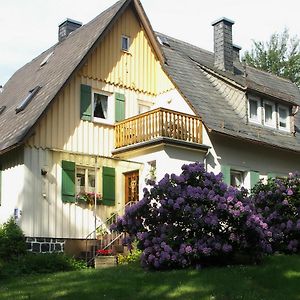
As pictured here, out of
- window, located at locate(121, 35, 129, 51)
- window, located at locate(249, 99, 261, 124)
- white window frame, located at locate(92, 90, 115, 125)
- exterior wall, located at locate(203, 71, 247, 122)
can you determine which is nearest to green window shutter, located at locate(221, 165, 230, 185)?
exterior wall, located at locate(203, 71, 247, 122)

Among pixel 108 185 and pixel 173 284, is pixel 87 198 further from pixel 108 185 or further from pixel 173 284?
pixel 173 284

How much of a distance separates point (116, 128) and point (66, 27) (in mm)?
7586

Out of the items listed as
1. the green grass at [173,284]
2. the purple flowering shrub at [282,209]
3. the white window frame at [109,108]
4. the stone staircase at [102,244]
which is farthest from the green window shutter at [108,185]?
the green grass at [173,284]

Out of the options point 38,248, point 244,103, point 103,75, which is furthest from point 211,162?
point 38,248

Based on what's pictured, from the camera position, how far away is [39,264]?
15352 mm

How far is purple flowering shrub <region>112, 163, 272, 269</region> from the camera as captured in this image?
497 inches

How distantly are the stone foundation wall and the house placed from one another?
0.10 feet

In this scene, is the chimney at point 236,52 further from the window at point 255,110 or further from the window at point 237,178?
the window at point 237,178

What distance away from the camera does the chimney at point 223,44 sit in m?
25.2

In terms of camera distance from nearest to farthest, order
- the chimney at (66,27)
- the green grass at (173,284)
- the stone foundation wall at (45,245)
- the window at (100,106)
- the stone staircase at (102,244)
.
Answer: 1. the green grass at (173,284)
2. the stone foundation wall at (45,245)
3. the stone staircase at (102,244)
4. the window at (100,106)
5. the chimney at (66,27)

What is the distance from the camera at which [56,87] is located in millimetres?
17828

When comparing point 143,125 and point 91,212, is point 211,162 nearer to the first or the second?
point 143,125

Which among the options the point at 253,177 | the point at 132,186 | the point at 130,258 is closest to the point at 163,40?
the point at 253,177

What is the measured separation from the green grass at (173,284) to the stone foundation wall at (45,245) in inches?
139
